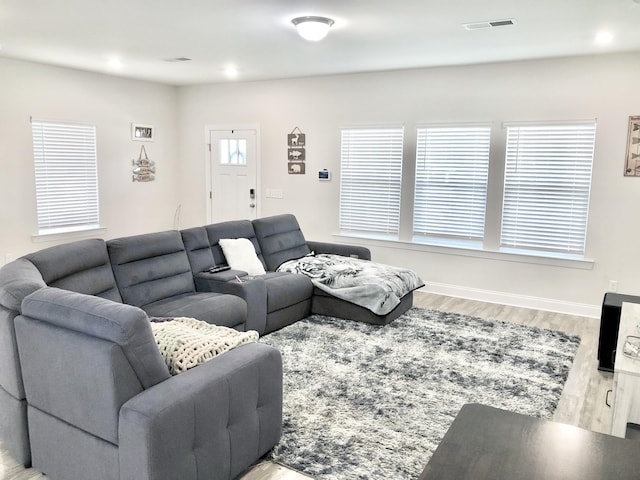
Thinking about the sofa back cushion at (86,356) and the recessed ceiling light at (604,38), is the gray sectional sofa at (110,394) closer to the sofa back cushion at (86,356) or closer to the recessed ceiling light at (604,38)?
the sofa back cushion at (86,356)

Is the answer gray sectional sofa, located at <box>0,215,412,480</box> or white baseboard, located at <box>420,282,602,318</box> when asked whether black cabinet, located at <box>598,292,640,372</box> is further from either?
gray sectional sofa, located at <box>0,215,412,480</box>

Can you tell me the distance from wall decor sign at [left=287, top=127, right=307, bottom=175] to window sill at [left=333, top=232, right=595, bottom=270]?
105cm

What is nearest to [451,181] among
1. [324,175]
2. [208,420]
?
[324,175]

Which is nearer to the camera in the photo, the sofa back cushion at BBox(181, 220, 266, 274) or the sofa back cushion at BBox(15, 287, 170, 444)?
the sofa back cushion at BBox(15, 287, 170, 444)

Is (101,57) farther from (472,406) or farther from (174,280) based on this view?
(472,406)

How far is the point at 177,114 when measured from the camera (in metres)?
7.78

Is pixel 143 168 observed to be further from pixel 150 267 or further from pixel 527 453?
pixel 527 453

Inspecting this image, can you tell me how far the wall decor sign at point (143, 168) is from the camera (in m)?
7.13

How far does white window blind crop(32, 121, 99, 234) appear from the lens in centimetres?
598

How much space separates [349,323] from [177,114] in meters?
4.75

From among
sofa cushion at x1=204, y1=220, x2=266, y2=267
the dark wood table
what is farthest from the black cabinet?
sofa cushion at x1=204, y1=220, x2=266, y2=267

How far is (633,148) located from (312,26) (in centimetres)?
330

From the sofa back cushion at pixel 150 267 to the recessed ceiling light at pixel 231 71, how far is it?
2562 millimetres

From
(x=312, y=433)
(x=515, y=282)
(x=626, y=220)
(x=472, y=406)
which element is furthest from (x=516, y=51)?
(x=472, y=406)
